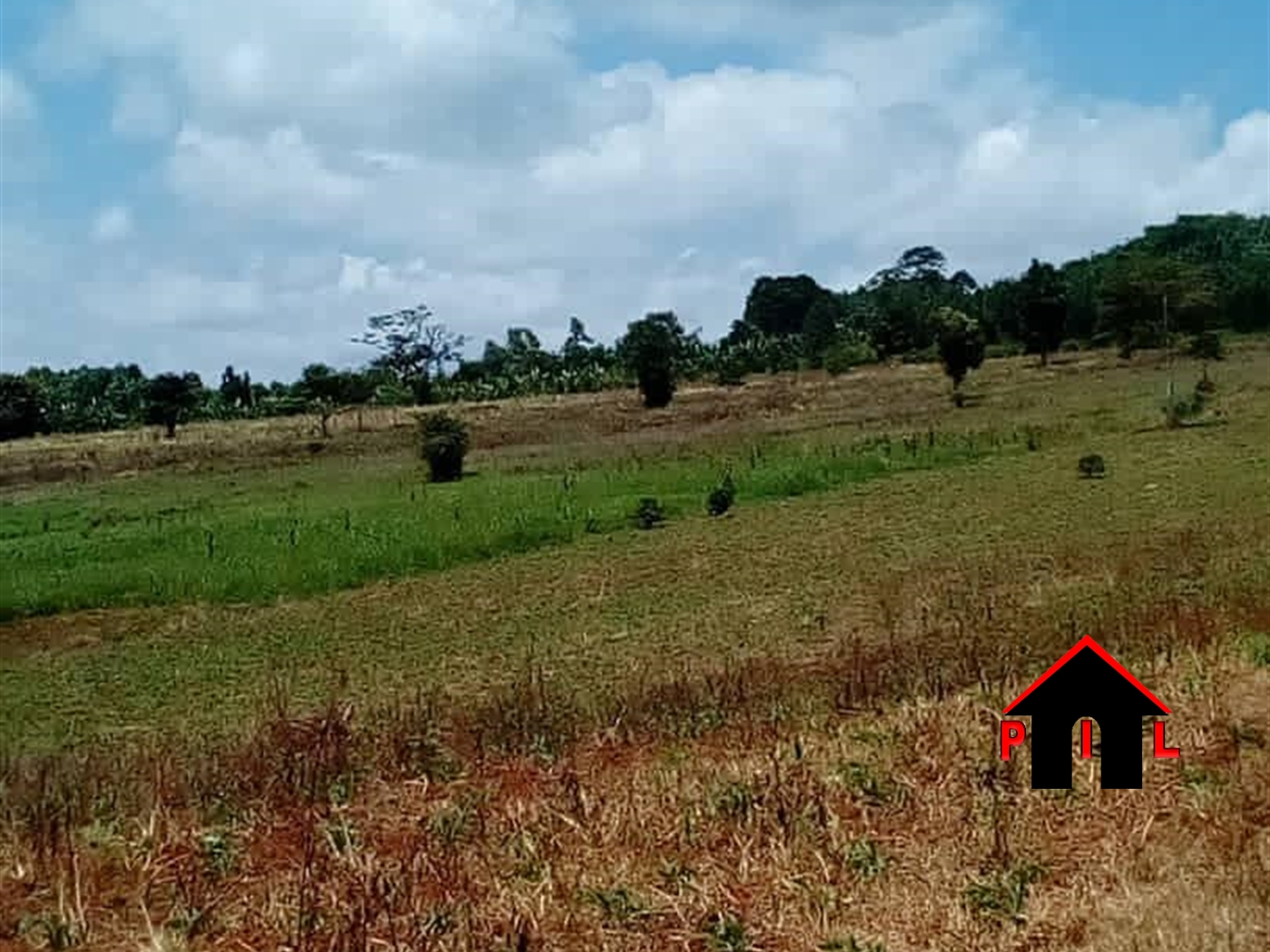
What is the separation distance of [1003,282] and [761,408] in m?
31.0

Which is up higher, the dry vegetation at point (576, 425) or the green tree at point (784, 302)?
the green tree at point (784, 302)

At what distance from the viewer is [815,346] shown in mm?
69875

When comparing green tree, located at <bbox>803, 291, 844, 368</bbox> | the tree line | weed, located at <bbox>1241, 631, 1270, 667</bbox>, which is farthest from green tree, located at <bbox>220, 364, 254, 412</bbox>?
weed, located at <bbox>1241, 631, 1270, 667</bbox>

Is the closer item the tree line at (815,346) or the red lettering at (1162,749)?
the red lettering at (1162,749)

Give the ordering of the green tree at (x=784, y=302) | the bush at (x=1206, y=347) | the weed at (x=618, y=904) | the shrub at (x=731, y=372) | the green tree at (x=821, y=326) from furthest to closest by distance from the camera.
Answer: the green tree at (x=784, y=302), the green tree at (x=821, y=326), the shrub at (x=731, y=372), the bush at (x=1206, y=347), the weed at (x=618, y=904)

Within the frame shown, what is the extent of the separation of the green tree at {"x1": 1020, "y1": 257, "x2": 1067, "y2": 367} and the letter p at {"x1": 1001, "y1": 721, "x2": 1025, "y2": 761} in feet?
160

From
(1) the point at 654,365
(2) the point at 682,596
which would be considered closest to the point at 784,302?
(1) the point at 654,365

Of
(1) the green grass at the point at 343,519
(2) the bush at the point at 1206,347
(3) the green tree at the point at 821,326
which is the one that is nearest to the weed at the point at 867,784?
(1) the green grass at the point at 343,519

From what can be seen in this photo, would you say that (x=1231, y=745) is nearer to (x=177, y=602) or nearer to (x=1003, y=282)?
(x=177, y=602)

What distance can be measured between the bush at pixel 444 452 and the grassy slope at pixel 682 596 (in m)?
10.5

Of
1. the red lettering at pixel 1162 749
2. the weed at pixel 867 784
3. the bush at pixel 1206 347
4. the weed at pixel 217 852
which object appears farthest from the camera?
the bush at pixel 1206 347

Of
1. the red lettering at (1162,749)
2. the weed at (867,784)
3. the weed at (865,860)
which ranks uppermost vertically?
the red lettering at (1162,749)

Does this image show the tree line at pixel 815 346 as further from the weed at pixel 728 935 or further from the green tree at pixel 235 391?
the weed at pixel 728 935

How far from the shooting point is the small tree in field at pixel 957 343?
40.9 metres
